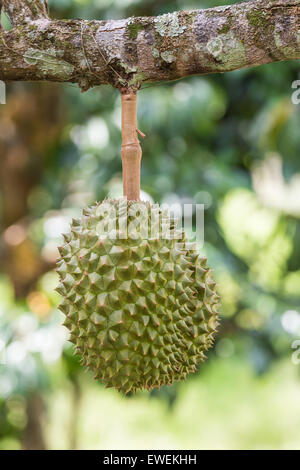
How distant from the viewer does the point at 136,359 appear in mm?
1102

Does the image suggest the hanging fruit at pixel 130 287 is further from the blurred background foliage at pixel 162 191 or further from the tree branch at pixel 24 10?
the blurred background foliage at pixel 162 191

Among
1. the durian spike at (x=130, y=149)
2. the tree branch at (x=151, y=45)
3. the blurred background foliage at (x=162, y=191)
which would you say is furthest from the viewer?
the blurred background foliage at (x=162, y=191)

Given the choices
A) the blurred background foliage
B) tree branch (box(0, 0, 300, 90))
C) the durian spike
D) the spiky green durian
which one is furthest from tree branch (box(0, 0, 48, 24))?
the blurred background foliage

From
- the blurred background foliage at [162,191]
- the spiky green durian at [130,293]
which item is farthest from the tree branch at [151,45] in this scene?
the blurred background foliage at [162,191]

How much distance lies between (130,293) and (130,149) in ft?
0.93

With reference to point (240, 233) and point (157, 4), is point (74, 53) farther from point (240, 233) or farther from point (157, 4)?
point (240, 233)

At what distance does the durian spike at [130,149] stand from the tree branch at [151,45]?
0.04 meters

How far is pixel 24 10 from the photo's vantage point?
1095 mm

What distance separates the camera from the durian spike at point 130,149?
1055 millimetres

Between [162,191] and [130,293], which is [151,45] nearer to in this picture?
[130,293]

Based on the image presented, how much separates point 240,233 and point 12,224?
1.74 metres

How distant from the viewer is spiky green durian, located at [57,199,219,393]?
3.53ft
